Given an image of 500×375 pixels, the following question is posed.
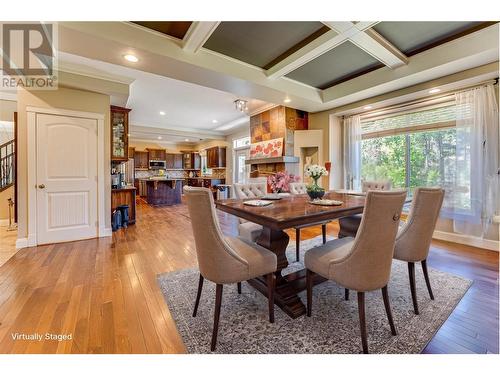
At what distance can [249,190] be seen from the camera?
2.96m

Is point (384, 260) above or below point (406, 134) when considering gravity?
below

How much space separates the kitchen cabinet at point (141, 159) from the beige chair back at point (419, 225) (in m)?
10.7

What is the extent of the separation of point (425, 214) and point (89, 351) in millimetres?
2528

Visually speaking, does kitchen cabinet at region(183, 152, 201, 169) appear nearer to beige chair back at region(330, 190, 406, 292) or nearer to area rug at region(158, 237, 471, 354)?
area rug at region(158, 237, 471, 354)

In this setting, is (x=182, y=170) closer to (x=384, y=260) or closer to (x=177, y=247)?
(x=177, y=247)

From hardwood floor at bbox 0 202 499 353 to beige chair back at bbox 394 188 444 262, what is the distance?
52 cm

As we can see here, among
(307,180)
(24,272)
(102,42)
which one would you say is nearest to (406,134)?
(307,180)

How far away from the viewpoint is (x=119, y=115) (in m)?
4.45

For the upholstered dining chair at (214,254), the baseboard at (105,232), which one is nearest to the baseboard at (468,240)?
the upholstered dining chair at (214,254)

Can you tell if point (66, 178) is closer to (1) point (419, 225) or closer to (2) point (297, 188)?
(2) point (297, 188)

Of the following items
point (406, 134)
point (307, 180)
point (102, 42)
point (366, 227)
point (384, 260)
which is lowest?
point (384, 260)

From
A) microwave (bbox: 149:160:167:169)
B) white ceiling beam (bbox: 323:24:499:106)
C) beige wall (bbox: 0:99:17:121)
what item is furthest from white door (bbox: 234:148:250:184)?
beige wall (bbox: 0:99:17:121)

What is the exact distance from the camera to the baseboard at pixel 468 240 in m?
3.08
